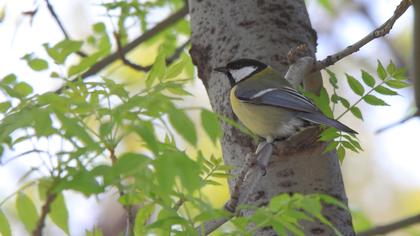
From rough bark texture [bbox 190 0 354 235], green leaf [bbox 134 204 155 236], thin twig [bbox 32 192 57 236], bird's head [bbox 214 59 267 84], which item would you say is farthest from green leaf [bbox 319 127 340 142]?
thin twig [bbox 32 192 57 236]

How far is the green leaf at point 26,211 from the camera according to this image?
1.75 metres

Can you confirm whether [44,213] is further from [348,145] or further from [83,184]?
[348,145]

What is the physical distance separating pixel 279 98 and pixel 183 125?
176 centimetres

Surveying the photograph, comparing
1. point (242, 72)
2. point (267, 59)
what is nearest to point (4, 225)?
point (267, 59)

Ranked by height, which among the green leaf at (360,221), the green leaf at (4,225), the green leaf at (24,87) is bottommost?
the green leaf at (360,221)

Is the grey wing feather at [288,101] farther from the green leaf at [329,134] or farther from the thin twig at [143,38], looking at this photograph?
the thin twig at [143,38]

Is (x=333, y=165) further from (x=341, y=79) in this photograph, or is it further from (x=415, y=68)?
(x=341, y=79)

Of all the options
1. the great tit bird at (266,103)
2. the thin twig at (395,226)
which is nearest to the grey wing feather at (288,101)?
the great tit bird at (266,103)

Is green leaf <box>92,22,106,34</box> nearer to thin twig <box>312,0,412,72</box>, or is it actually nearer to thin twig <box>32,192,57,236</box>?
thin twig <box>312,0,412,72</box>

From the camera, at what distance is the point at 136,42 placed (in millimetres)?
4168

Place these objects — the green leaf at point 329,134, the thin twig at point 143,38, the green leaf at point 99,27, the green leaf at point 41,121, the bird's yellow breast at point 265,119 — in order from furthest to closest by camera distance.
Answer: the thin twig at point 143,38 → the green leaf at point 99,27 → the bird's yellow breast at point 265,119 → the green leaf at point 329,134 → the green leaf at point 41,121

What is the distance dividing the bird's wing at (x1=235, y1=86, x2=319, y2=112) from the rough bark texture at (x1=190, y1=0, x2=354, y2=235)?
26 cm

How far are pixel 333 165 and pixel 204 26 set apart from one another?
85cm

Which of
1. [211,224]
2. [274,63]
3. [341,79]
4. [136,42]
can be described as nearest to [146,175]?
Answer: [211,224]
